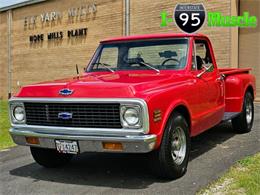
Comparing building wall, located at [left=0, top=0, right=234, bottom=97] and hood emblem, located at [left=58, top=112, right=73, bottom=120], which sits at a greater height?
building wall, located at [left=0, top=0, right=234, bottom=97]

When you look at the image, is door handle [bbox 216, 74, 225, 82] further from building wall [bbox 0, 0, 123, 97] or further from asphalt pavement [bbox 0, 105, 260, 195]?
building wall [bbox 0, 0, 123, 97]

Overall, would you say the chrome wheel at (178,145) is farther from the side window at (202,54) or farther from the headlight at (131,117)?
the side window at (202,54)

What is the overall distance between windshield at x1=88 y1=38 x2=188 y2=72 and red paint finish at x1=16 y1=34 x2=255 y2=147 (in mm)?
94

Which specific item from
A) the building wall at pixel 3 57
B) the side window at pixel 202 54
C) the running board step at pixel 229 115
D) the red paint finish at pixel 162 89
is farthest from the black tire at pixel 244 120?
the building wall at pixel 3 57

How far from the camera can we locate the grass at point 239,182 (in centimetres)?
456

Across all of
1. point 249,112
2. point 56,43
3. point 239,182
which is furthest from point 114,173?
point 56,43

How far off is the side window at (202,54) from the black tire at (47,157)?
2.54 m

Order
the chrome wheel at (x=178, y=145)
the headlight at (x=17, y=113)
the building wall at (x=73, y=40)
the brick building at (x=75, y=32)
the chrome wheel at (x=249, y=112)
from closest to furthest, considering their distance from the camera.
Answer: the chrome wheel at (x=178, y=145) < the headlight at (x=17, y=113) < the chrome wheel at (x=249, y=112) < the brick building at (x=75, y=32) < the building wall at (x=73, y=40)

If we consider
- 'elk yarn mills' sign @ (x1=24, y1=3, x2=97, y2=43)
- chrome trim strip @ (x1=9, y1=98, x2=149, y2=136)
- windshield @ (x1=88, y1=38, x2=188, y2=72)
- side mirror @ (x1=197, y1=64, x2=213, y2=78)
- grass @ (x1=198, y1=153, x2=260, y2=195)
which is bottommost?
grass @ (x1=198, y1=153, x2=260, y2=195)

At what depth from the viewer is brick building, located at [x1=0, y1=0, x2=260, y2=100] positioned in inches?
582

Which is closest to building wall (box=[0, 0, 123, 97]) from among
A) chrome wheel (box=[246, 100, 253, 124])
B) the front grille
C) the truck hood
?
chrome wheel (box=[246, 100, 253, 124])

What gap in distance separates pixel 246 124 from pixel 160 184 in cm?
379

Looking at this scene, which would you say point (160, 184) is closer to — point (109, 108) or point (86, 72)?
point (109, 108)

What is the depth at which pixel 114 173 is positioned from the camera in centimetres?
551
